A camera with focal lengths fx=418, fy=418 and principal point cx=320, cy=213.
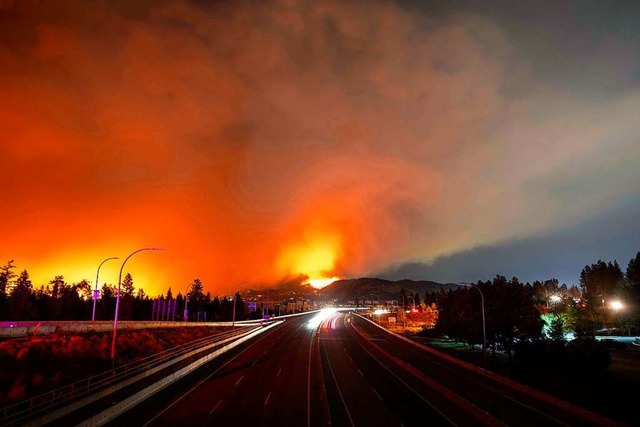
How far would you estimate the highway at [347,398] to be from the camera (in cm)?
2538

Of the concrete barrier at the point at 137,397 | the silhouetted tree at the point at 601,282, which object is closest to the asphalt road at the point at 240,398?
the concrete barrier at the point at 137,397

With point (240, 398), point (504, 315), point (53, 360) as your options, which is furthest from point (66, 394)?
point (504, 315)

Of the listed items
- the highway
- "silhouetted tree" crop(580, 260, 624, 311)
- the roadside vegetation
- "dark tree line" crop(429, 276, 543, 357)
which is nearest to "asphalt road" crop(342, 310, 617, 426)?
the highway

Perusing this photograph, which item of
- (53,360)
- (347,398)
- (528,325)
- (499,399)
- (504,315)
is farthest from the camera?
(504,315)

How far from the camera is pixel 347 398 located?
31.7 metres

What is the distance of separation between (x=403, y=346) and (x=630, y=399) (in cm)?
4197

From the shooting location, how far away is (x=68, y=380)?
3247 cm

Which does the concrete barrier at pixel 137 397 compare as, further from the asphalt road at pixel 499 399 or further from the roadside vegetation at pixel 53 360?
the asphalt road at pixel 499 399

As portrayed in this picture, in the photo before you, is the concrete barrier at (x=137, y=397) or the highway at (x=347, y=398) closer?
the concrete barrier at (x=137, y=397)

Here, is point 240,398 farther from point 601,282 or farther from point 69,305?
point 601,282

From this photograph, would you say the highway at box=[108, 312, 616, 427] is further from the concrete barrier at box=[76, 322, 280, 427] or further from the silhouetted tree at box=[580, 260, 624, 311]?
the silhouetted tree at box=[580, 260, 624, 311]

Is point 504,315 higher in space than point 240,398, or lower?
higher

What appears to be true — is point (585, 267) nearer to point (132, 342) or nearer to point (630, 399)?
point (630, 399)

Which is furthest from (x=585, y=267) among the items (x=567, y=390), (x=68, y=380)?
(x=68, y=380)
